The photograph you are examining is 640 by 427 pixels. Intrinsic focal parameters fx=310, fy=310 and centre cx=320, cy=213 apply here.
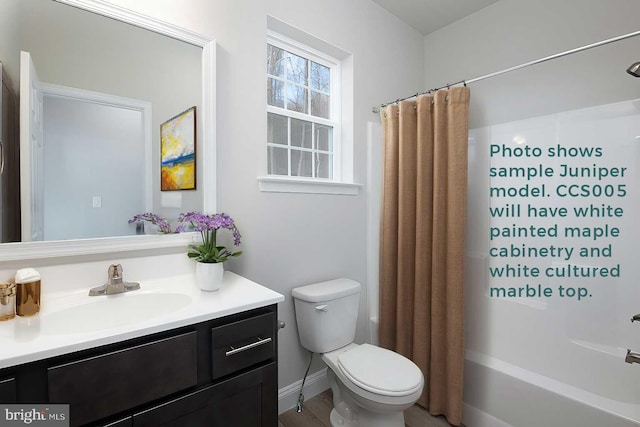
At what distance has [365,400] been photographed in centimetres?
141

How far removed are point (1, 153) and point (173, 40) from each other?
807 mm

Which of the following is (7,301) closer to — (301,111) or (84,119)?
(84,119)

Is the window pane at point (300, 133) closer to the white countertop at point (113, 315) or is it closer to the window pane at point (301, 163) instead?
the window pane at point (301, 163)

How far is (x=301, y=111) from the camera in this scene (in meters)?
2.09

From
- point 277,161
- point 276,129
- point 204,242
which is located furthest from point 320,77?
point 204,242

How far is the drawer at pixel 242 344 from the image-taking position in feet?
3.36

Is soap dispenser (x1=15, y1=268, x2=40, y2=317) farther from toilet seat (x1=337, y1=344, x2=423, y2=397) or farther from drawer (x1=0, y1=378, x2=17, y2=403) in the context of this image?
toilet seat (x1=337, y1=344, x2=423, y2=397)

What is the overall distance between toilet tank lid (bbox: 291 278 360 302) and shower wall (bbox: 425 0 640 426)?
828mm

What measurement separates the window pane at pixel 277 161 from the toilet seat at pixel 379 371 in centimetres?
113

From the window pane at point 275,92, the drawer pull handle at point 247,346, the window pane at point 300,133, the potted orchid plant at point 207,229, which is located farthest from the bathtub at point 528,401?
the window pane at point 275,92

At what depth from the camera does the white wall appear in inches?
61.6

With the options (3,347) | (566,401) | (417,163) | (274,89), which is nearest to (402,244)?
(417,163)

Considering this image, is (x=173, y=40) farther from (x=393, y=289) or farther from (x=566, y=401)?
(x=566, y=401)

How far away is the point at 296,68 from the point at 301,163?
2.05 ft
